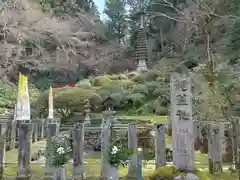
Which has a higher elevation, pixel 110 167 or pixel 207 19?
pixel 207 19

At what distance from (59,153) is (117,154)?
2.87ft

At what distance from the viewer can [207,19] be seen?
9391mm

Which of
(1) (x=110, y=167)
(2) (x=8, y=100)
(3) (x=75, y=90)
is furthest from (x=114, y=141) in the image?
(2) (x=8, y=100)

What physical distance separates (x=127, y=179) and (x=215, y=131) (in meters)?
1.78

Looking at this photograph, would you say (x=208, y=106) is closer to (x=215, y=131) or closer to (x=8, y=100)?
(x=215, y=131)

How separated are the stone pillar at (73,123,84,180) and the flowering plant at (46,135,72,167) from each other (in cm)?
30

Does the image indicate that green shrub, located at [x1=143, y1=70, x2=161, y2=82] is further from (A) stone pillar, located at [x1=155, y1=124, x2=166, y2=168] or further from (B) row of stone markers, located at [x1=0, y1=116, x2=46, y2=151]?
(A) stone pillar, located at [x1=155, y1=124, x2=166, y2=168]

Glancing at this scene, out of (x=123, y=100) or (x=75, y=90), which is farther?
(x=123, y=100)

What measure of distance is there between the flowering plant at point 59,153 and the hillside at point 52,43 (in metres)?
15.1

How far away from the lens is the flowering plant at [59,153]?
458 cm

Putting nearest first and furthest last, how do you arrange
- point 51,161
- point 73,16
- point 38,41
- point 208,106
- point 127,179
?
point 51,161 < point 127,179 < point 208,106 < point 38,41 < point 73,16

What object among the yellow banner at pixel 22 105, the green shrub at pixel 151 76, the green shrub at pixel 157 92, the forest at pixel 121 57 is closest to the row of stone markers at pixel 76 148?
the forest at pixel 121 57

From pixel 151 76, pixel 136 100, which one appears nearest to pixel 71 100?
pixel 136 100

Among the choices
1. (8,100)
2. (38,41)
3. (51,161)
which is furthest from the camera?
(38,41)
